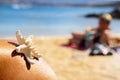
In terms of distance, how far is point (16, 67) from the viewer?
202 centimetres

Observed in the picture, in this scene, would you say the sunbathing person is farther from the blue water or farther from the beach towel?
the blue water

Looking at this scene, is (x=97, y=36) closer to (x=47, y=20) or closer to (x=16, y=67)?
(x=16, y=67)

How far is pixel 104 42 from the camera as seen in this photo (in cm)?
724

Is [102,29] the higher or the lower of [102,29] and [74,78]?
the higher

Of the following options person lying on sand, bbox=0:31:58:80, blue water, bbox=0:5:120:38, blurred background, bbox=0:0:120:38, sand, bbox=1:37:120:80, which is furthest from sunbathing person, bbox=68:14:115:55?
person lying on sand, bbox=0:31:58:80

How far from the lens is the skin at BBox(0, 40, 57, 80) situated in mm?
1991

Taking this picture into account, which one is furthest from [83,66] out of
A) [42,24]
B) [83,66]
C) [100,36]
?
[42,24]

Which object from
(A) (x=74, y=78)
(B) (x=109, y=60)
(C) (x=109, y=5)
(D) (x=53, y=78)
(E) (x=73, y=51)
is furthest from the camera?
(C) (x=109, y=5)

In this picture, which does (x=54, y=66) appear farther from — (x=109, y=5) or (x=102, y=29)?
(x=109, y=5)

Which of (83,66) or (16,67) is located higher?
(16,67)

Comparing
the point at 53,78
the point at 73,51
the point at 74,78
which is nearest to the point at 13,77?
the point at 53,78

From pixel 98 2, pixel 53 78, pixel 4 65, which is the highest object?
pixel 4 65

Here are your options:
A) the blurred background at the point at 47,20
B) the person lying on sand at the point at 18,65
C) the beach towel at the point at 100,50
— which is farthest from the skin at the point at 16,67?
the beach towel at the point at 100,50

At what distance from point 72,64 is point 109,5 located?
4175cm
